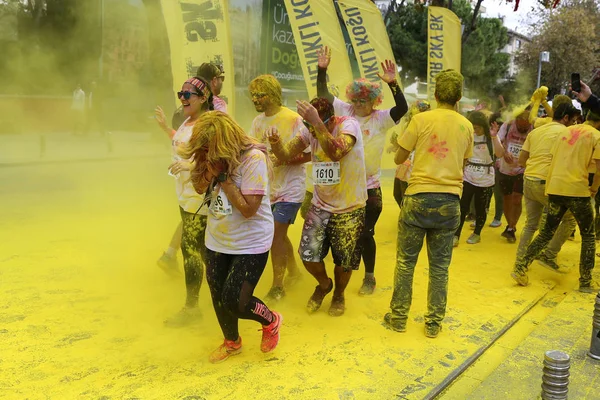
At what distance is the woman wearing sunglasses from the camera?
3.62m

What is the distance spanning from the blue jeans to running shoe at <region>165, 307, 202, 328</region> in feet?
4.81

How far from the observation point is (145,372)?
311 centimetres

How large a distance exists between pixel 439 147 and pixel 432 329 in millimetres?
1314

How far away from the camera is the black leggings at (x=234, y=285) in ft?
10.1

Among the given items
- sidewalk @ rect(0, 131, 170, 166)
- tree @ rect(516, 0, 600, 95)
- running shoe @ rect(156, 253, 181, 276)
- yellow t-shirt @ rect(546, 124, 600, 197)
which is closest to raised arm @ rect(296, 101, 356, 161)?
running shoe @ rect(156, 253, 181, 276)

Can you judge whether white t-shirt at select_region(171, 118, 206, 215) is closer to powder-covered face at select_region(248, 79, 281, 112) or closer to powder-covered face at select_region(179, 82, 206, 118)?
powder-covered face at select_region(179, 82, 206, 118)

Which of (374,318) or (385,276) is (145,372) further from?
(385,276)

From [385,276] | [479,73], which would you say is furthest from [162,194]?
[479,73]

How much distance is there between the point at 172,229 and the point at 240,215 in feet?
13.1

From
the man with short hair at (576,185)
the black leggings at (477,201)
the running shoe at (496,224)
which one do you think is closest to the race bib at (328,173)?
the man with short hair at (576,185)

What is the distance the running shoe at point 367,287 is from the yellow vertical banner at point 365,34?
4669mm

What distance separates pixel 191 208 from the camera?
3725mm

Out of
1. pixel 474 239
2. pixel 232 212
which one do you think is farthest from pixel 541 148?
pixel 232 212

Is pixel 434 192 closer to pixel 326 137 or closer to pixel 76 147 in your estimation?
pixel 326 137
